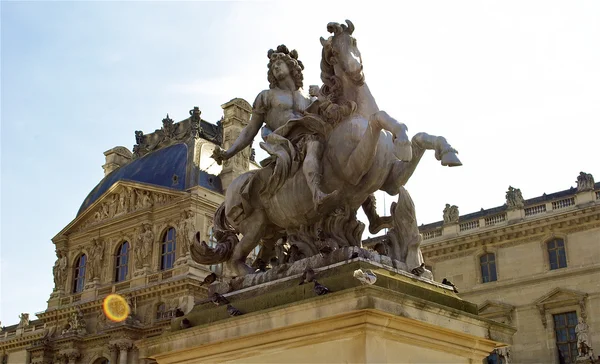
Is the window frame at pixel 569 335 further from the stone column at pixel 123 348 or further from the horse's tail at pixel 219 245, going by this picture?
the horse's tail at pixel 219 245

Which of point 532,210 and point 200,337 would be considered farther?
point 532,210

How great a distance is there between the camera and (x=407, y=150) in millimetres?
4988

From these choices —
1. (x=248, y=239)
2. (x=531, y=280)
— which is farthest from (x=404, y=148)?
(x=531, y=280)

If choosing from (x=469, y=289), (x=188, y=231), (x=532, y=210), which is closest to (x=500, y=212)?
(x=532, y=210)

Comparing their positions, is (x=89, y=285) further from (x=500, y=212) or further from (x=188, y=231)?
(x=500, y=212)

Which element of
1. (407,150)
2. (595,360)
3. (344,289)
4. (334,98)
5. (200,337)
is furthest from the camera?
(595,360)

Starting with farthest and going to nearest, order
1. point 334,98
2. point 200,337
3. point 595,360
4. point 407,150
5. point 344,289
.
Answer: point 595,360 < point 334,98 < point 200,337 < point 407,150 < point 344,289

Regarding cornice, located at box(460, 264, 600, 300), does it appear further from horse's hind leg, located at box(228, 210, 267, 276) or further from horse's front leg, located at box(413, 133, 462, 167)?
horse's front leg, located at box(413, 133, 462, 167)

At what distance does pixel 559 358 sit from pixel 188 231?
1930cm

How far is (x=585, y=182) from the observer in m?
36.1

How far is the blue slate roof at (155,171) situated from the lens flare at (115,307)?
6.80 meters

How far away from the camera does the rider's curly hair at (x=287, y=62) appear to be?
6.40m

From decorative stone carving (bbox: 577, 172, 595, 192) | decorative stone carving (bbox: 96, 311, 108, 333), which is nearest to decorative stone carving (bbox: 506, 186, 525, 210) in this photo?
decorative stone carving (bbox: 577, 172, 595, 192)

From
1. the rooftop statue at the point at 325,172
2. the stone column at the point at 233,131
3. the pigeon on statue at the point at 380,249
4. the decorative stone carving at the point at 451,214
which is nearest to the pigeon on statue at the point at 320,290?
the rooftop statue at the point at 325,172
